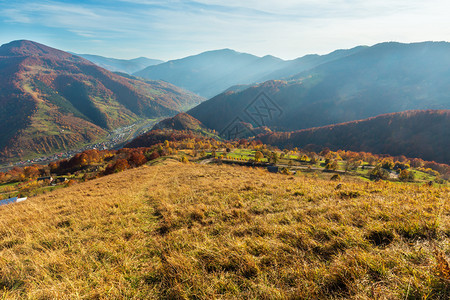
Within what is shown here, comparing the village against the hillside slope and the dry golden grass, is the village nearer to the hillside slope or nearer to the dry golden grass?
the dry golden grass

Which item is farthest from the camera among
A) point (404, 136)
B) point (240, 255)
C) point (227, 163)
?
point (404, 136)

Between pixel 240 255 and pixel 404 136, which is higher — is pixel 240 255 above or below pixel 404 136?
above

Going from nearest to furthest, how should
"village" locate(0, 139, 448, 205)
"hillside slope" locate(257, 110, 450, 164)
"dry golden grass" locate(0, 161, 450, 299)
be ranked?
1. "dry golden grass" locate(0, 161, 450, 299)
2. "village" locate(0, 139, 448, 205)
3. "hillside slope" locate(257, 110, 450, 164)

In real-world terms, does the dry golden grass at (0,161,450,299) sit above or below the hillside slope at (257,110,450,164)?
above

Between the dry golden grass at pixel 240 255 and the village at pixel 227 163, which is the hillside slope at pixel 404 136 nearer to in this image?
the village at pixel 227 163

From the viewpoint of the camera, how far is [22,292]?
11.5 feet

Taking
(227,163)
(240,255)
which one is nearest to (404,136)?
(227,163)

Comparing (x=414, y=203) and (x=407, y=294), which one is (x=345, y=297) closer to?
(x=407, y=294)

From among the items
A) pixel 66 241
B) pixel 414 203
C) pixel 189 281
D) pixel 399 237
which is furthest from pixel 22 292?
pixel 414 203

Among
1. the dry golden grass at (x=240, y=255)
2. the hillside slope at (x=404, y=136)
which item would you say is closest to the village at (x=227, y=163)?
the dry golden grass at (x=240, y=255)

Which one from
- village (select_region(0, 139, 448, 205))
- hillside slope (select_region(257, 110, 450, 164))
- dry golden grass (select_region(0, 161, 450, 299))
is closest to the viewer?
dry golden grass (select_region(0, 161, 450, 299))

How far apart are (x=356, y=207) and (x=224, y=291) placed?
5050 mm

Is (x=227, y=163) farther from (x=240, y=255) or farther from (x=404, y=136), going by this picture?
(x=404, y=136)

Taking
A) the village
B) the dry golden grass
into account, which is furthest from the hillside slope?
the dry golden grass
